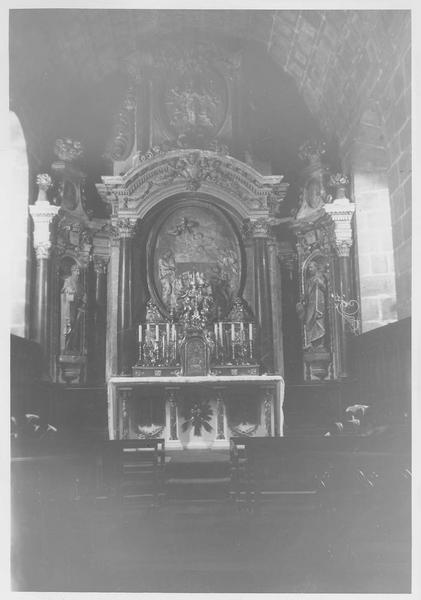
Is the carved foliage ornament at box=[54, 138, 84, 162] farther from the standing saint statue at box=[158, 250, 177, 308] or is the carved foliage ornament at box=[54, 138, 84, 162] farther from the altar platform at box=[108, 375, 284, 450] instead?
the altar platform at box=[108, 375, 284, 450]

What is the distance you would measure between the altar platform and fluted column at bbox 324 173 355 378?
4.65ft

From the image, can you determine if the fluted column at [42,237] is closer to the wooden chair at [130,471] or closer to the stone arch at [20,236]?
the stone arch at [20,236]

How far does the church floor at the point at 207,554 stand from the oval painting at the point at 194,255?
578cm

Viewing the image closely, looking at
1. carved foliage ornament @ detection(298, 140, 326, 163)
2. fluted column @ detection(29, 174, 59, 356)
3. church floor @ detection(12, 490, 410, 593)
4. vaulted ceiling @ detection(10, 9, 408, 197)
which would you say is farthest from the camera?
carved foliage ornament @ detection(298, 140, 326, 163)

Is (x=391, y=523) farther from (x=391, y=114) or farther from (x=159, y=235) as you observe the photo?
(x=159, y=235)

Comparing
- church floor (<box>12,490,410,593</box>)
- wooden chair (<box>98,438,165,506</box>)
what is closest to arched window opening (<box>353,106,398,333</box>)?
wooden chair (<box>98,438,165,506</box>)

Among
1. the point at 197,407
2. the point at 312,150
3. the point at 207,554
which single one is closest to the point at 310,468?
the point at 207,554

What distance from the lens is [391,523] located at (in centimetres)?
508

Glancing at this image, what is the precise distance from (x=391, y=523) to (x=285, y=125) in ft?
27.8

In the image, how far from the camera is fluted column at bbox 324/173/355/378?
10547 millimetres

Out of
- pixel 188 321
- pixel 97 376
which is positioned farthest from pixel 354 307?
pixel 97 376

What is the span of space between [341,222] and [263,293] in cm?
181

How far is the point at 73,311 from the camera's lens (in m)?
10.7

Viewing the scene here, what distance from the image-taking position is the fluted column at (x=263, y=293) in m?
10.9
